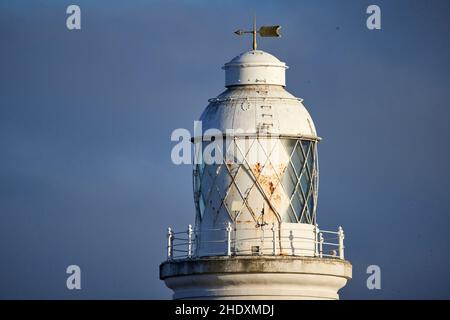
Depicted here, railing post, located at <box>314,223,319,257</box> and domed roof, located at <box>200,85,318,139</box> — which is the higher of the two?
domed roof, located at <box>200,85,318,139</box>

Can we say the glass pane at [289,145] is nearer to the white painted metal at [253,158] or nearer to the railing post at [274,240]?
the white painted metal at [253,158]

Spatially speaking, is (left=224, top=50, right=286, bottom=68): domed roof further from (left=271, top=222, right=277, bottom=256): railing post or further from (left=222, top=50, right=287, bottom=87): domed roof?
(left=271, top=222, right=277, bottom=256): railing post

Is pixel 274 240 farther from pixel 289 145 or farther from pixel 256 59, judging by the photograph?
pixel 256 59

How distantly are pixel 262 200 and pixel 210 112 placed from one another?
309cm

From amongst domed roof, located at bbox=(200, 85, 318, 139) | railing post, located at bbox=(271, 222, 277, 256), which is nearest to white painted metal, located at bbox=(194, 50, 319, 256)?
domed roof, located at bbox=(200, 85, 318, 139)

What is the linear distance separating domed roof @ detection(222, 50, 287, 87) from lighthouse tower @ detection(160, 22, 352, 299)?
1.2 inches

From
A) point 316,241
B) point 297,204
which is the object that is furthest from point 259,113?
point 316,241

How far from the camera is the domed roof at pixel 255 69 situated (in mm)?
178375

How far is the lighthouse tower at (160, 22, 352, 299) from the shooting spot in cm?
17700

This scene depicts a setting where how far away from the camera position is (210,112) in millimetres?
178375

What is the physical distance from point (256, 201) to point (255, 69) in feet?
12.9

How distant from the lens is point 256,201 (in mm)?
177625

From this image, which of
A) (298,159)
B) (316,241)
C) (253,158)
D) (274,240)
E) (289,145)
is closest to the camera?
(274,240)

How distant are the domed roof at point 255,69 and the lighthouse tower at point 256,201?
0.03 meters
